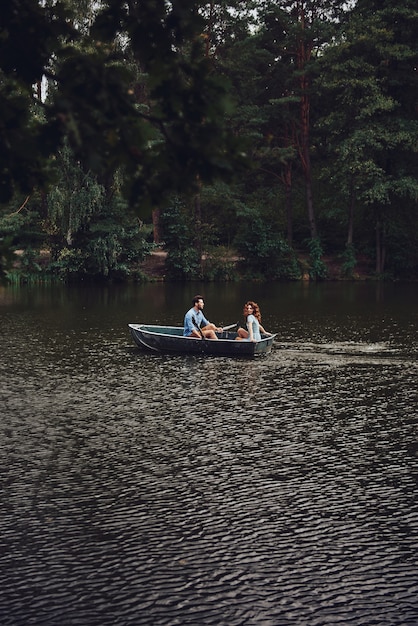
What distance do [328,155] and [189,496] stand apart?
58689 mm

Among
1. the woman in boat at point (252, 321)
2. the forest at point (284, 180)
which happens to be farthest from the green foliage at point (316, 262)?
the woman in boat at point (252, 321)

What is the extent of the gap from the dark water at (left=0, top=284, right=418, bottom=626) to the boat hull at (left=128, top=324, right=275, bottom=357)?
0.51 metres

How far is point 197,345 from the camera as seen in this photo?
26.3 meters

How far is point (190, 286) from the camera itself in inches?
2240

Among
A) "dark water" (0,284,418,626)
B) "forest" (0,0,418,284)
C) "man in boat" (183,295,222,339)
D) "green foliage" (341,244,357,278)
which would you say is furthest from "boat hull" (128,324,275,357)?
"green foliage" (341,244,357,278)

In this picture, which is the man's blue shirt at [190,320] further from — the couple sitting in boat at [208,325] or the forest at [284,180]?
the forest at [284,180]

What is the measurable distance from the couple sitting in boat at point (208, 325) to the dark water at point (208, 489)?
98cm

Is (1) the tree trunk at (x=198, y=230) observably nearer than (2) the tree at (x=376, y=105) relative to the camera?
No

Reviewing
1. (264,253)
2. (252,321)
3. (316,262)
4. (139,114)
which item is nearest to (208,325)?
(252,321)

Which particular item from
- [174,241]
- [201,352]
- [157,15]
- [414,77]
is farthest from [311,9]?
[157,15]

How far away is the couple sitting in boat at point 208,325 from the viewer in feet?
85.1

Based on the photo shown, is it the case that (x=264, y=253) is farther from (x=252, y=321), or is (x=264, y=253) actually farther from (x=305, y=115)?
(x=252, y=321)

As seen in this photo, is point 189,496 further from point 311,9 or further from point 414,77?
point 311,9

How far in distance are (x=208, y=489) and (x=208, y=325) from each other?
14754mm
